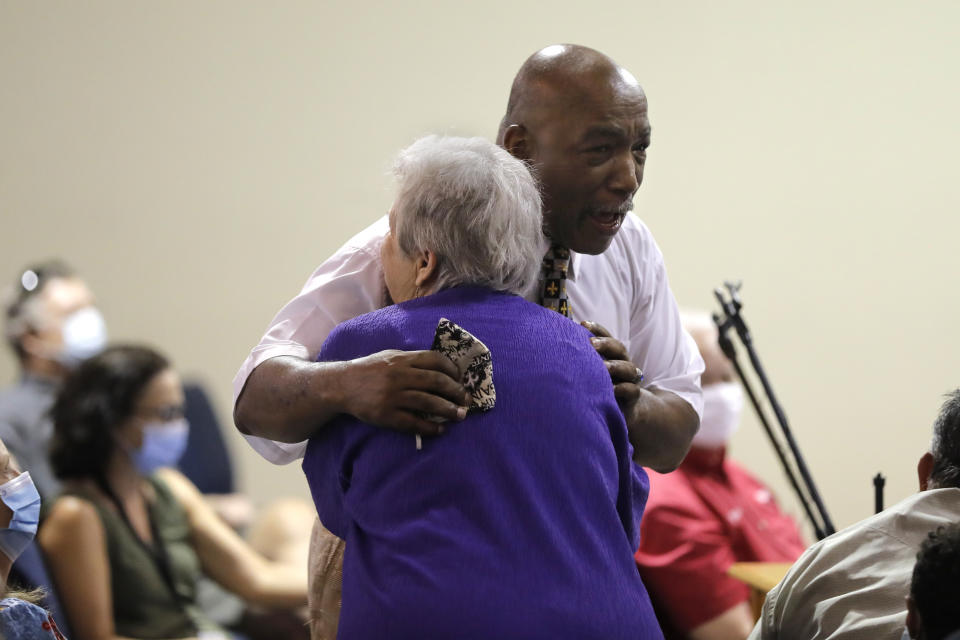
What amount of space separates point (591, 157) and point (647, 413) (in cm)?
37

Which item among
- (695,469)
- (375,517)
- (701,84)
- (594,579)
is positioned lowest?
(695,469)

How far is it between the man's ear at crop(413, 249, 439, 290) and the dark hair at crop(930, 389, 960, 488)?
2.30 feet

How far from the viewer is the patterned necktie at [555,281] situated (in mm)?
1707

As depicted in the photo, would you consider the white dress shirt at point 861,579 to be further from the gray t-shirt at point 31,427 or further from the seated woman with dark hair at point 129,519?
the gray t-shirt at point 31,427

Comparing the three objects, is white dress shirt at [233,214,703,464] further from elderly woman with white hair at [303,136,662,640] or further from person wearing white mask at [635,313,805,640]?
person wearing white mask at [635,313,805,640]

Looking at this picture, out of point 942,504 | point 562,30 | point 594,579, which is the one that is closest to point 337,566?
point 594,579

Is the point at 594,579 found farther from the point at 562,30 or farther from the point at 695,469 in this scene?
the point at 562,30

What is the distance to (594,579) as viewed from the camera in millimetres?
1263

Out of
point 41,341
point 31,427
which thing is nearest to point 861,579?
point 31,427

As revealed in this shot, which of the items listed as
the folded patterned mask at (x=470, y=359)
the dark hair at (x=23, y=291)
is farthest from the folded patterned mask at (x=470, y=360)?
the dark hair at (x=23, y=291)

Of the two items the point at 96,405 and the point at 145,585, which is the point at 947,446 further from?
the point at 96,405

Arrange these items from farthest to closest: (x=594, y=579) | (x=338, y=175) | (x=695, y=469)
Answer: (x=338, y=175) < (x=695, y=469) < (x=594, y=579)

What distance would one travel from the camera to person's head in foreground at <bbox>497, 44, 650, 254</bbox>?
1.62 meters

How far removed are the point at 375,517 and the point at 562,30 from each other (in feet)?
12.1
